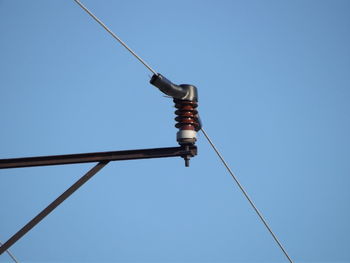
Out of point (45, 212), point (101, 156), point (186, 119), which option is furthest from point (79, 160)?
point (186, 119)

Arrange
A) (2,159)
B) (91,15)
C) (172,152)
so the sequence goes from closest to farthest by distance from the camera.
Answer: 1. (91,15)
2. (172,152)
3. (2,159)

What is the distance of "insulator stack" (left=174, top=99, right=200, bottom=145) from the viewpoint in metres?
5.16

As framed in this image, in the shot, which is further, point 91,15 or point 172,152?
point 172,152

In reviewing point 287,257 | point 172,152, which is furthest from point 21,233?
point 287,257

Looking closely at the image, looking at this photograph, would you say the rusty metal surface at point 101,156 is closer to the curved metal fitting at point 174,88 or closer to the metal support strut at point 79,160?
the metal support strut at point 79,160

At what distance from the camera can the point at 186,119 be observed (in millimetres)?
5312

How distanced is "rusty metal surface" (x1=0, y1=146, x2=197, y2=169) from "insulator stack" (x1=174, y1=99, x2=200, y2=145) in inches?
6.4

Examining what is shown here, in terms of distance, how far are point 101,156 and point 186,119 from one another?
3.19ft

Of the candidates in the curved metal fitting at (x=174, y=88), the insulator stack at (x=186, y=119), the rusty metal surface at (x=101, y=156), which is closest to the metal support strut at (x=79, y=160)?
the rusty metal surface at (x=101, y=156)

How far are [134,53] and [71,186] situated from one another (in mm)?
1426

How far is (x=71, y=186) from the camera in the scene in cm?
492

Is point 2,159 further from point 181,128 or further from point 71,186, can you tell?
point 181,128

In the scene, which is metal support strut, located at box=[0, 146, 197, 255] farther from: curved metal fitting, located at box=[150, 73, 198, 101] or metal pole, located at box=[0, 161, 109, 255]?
curved metal fitting, located at box=[150, 73, 198, 101]

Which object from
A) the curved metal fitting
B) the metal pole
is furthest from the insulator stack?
the metal pole
